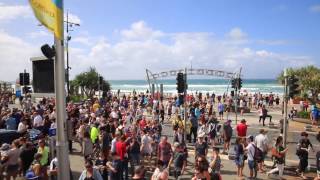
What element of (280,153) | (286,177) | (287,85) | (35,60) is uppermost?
(35,60)

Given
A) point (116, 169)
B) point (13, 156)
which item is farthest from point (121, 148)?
point (13, 156)

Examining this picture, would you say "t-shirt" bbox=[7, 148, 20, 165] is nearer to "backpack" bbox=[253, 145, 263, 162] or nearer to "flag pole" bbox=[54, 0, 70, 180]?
"flag pole" bbox=[54, 0, 70, 180]

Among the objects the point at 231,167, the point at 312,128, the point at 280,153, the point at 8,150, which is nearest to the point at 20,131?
the point at 8,150

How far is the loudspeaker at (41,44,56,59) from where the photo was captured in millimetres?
9766

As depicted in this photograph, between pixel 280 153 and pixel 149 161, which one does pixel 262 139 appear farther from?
pixel 149 161

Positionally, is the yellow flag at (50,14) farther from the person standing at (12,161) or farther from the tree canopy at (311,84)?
the tree canopy at (311,84)

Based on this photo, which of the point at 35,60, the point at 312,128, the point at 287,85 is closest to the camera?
the point at 287,85

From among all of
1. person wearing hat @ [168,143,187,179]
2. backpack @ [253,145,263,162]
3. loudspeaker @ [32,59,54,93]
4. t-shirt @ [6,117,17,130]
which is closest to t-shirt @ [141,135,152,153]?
person wearing hat @ [168,143,187,179]

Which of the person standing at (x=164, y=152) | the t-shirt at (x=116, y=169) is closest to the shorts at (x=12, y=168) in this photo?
the t-shirt at (x=116, y=169)

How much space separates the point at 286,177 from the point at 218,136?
681 centimetres

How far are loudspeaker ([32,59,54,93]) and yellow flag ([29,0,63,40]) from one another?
11538mm

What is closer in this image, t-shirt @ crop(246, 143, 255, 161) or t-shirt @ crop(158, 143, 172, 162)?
t-shirt @ crop(158, 143, 172, 162)

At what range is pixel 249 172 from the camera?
16078 millimetres

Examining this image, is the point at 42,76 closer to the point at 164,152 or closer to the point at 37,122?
the point at 37,122
